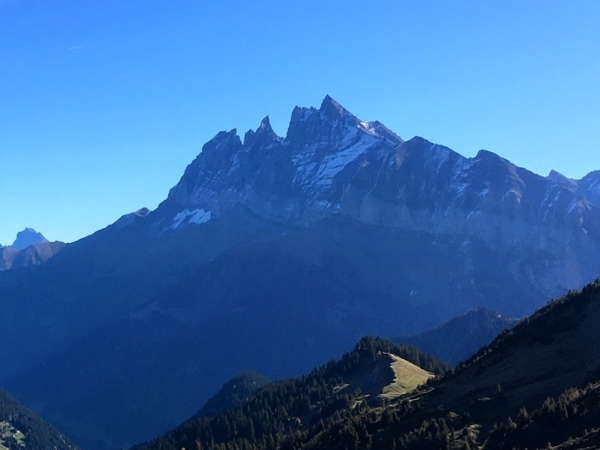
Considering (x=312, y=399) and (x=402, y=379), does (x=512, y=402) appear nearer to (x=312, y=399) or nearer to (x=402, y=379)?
(x=402, y=379)

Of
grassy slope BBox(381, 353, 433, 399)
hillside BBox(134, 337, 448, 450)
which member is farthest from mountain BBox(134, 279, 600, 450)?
hillside BBox(134, 337, 448, 450)

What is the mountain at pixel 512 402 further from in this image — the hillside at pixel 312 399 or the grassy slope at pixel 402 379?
the hillside at pixel 312 399

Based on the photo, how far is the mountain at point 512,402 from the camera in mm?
71562

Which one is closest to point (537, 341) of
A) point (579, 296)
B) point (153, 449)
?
point (579, 296)

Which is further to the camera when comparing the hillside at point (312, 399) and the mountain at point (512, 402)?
the hillside at point (312, 399)

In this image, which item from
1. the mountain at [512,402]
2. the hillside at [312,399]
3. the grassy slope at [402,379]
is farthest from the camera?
the hillside at [312,399]

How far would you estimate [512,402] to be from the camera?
8875 cm

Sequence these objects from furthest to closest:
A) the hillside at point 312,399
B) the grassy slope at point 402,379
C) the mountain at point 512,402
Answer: the hillside at point 312,399 → the grassy slope at point 402,379 → the mountain at point 512,402

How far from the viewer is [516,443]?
232 feet

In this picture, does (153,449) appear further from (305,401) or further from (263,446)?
(263,446)

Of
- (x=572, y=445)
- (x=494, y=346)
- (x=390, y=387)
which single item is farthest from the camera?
(x=390, y=387)

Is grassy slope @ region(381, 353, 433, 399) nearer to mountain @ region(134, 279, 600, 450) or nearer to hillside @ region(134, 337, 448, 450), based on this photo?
hillside @ region(134, 337, 448, 450)

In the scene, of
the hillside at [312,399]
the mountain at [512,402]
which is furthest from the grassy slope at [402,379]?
the mountain at [512,402]

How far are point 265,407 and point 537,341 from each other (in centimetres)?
9108
